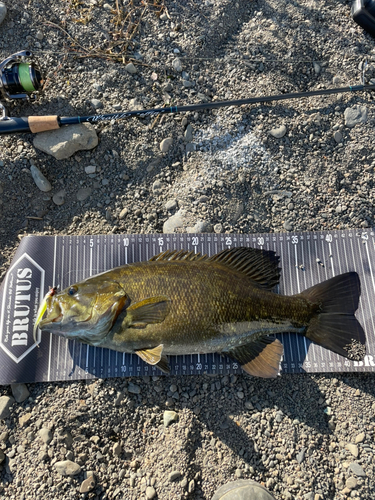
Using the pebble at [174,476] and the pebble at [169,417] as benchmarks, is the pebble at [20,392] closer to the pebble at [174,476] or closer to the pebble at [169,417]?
the pebble at [169,417]

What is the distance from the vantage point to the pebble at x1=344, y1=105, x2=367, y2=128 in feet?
13.8

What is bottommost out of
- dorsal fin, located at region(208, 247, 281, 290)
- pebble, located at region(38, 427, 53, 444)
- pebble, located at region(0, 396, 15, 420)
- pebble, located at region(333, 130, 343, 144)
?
pebble, located at region(38, 427, 53, 444)

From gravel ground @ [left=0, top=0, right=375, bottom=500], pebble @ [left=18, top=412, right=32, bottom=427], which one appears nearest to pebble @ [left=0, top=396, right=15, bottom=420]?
gravel ground @ [left=0, top=0, right=375, bottom=500]

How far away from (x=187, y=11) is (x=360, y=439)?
5447 millimetres

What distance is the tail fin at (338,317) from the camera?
3.63 meters

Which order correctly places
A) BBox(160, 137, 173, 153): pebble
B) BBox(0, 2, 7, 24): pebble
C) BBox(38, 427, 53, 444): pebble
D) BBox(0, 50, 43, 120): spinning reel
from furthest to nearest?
BBox(0, 2, 7, 24): pebble < BBox(160, 137, 173, 153): pebble < BBox(0, 50, 43, 120): spinning reel < BBox(38, 427, 53, 444): pebble

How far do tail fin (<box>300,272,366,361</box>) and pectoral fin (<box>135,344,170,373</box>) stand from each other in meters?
1.56

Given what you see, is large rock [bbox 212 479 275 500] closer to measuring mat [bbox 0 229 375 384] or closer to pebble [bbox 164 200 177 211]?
measuring mat [bbox 0 229 375 384]

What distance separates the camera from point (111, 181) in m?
4.12

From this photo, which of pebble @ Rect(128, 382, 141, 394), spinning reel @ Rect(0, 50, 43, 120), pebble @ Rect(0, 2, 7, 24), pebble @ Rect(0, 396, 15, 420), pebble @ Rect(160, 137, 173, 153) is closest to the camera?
pebble @ Rect(0, 396, 15, 420)

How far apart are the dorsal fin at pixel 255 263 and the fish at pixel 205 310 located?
11 millimetres

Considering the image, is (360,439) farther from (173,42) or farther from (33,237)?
(173,42)

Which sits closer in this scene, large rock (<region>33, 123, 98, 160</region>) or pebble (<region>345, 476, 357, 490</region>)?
pebble (<region>345, 476, 357, 490</region>)

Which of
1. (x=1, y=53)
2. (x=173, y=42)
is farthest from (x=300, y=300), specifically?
(x=1, y=53)
